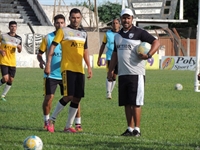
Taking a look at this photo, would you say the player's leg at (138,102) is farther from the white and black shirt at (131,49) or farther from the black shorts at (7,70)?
the black shorts at (7,70)

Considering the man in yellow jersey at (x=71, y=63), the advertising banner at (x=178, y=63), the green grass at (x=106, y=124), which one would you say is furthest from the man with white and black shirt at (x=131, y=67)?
the advertising banner at (x=178, y=63)

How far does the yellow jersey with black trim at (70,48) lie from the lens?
10492 mm

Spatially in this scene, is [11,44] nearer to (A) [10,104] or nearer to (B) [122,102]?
(A) [10,104]

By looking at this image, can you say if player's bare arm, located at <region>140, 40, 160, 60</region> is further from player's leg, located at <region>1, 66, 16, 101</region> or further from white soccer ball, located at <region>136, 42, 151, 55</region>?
player's leg, located at <region>1, 66, 16, 101</region>

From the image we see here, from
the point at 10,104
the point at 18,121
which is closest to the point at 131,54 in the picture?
the point at 18,121

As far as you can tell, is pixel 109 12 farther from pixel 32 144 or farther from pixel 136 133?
pixel 32 144

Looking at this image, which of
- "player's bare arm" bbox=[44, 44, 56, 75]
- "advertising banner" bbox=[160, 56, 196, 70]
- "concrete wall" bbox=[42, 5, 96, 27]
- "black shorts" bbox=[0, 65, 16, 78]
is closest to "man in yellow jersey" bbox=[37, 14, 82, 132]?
"player's bare arm" bbox=[44, 44, 56, 75]

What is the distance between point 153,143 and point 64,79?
217 centimetres

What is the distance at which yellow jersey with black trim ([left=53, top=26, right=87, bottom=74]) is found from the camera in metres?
10.5

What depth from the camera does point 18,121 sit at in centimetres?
1199

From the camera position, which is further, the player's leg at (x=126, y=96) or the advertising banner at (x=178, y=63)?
the advertising banner at (x=178, y=63)

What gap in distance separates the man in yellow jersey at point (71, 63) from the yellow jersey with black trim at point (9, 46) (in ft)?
22.9

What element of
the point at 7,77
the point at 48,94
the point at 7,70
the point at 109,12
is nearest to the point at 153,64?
Result: the point at 7,70

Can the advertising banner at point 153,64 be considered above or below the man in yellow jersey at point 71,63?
below
